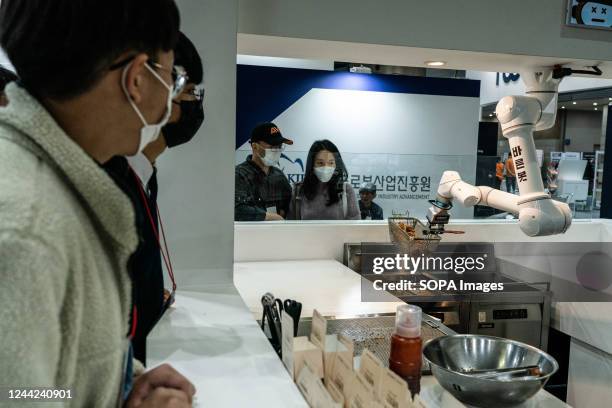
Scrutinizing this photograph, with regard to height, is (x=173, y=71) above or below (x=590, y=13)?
below

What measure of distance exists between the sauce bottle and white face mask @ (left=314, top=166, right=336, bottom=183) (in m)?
1.86

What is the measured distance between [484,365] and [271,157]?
175 cm

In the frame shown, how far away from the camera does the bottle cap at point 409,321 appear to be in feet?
3.32

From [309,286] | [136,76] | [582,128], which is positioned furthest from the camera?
[582,128]

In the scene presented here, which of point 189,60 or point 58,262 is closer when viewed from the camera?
point 58,262

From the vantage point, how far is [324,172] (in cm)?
285

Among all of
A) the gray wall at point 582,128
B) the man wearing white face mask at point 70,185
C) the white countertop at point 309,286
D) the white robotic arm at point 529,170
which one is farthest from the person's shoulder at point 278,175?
the gray wall at point 582,128

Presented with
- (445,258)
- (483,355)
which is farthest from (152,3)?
(445,258)

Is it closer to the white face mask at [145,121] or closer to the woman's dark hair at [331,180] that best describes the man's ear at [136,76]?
the white face mask at [145,121]

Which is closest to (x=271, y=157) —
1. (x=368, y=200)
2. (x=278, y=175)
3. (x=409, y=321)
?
(x=278, y=175)

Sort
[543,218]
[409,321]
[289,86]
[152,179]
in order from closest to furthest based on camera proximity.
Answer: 1. [409,321]
2. [152,179]
3. [543,218]
4. [289,86]

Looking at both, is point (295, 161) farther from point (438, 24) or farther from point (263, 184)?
point (438, 24)

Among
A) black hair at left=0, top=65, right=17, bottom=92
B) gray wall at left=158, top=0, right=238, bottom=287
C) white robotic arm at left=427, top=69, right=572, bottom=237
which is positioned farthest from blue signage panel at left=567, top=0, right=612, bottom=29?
black hair at left=0, top=65, right=17, bottom=92

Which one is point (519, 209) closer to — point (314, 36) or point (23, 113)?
point (314, 36)
